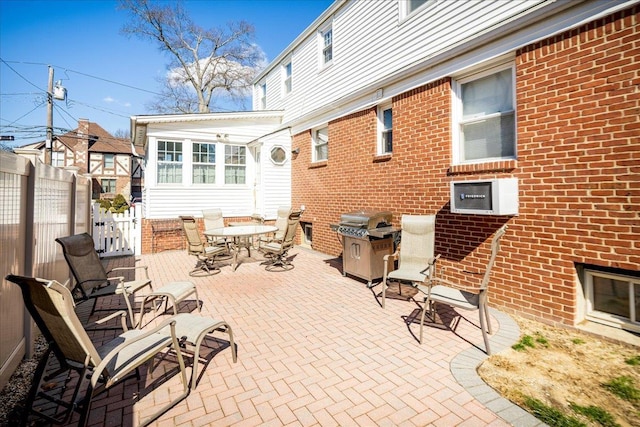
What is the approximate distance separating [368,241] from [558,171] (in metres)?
3.10

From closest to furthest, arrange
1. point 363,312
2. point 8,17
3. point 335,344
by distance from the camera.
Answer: point 335,344, point 363,312, point 8,17

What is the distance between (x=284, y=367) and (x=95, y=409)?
1.67 meters

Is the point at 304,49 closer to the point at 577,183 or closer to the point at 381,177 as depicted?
the point at 381,177

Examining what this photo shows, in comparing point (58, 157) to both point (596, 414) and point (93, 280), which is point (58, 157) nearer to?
point (93, 280)

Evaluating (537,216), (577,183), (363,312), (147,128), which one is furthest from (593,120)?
(147,128)

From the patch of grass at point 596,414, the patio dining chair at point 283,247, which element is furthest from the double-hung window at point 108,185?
the patch of grass at point 596,414

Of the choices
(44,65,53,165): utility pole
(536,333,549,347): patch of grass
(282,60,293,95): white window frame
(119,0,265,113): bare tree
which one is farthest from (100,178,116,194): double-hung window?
(536,333,549,347): patch of grass

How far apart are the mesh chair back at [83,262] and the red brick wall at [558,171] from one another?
5702mm

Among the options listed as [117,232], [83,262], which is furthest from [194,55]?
[83,262]

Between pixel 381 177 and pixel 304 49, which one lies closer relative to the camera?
pixel 381 177

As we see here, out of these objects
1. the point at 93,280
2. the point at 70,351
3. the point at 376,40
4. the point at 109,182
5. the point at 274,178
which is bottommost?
the point at 70,351

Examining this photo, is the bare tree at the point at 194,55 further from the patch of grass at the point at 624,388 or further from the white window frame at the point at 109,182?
the patch of grass at the point at 624,388

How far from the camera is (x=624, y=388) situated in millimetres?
2711

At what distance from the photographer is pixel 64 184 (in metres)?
5.34
